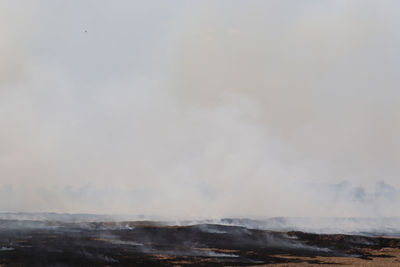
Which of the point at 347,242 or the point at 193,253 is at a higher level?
the point at 347,242

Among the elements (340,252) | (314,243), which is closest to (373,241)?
(314,243)

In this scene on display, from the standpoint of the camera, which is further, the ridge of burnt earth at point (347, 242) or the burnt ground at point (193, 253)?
the ridge of burnt earth at point (347, 242)

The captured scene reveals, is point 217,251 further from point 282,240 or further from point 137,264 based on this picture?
point 282,240

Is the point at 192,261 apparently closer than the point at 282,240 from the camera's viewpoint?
Yes

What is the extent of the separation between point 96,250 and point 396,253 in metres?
73.8

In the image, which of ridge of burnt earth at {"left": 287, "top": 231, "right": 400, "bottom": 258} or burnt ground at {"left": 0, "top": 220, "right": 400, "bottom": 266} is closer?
burnt ground at {"left": 0, "top": 220, "right": 400, "bottom": 266}

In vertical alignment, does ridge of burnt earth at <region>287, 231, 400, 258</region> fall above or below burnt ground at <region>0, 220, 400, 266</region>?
above

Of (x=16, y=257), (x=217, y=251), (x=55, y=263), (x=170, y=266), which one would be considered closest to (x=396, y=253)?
(x=217, y=251)

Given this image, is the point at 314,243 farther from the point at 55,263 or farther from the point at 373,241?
the point at 55,263

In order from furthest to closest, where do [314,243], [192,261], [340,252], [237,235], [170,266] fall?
1. [237,235]
2. [314,243]
3. [340,252]
4. [192,261]
5. [170,266]

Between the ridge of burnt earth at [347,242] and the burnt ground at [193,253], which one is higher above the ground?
the ridge of burnt earth at [347,242]

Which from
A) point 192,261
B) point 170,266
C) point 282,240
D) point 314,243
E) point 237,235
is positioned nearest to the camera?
point 170,266

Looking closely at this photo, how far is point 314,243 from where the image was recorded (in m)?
115

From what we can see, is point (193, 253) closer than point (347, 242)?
Yes
